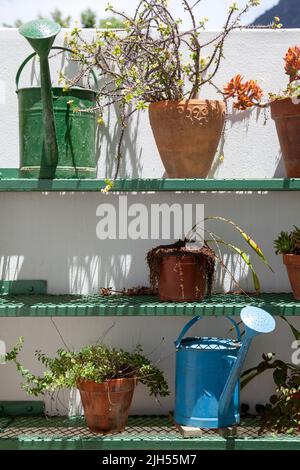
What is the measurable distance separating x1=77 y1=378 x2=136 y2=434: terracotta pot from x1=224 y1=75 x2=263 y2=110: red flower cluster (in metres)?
1.05

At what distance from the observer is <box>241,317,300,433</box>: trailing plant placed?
2365mm

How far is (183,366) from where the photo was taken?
7.84 feet

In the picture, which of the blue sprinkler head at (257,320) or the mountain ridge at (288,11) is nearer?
the blue sprinkler head at (257,320)

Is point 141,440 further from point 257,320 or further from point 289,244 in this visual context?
point 289,244

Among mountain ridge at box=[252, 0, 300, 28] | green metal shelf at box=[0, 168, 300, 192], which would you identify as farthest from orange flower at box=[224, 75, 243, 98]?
mountain ridge at box=[252, 0, 300, 28]

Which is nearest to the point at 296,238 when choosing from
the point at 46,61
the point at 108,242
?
the point at 108,242

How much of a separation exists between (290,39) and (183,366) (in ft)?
4.28

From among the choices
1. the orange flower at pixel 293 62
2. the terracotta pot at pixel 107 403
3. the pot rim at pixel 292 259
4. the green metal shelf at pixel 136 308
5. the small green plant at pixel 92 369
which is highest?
the orange flower at pixel 293 62

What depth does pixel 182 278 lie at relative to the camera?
2309mm

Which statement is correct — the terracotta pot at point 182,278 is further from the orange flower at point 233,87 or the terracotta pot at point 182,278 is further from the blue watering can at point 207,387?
the orange flower at point 233,87

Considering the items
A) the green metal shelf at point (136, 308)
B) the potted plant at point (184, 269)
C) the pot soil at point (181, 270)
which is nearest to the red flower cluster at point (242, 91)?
the potted plant at point (184, 269)

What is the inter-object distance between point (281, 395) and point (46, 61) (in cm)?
142

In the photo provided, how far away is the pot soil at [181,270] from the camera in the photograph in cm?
230

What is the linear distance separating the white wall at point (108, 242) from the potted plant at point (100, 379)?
0.53ft
